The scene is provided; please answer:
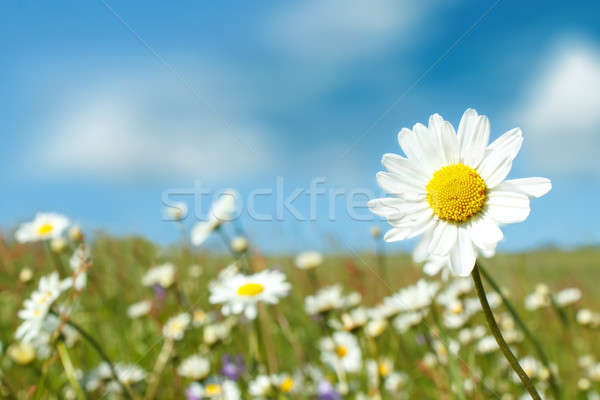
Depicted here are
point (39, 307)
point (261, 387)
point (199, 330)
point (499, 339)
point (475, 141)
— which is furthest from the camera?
point (199, 330)

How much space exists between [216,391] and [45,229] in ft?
4.37

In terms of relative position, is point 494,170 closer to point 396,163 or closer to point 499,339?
point 396,163

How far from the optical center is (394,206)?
109cm

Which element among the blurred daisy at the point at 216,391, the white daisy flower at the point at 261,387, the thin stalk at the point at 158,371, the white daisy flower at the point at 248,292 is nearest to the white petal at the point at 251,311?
the white daisy flower at the point at 248,292

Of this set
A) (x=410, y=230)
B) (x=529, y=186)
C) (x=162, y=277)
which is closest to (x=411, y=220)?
(x=410, y=230)

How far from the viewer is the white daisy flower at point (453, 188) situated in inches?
40.2

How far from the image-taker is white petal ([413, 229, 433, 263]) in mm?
1068

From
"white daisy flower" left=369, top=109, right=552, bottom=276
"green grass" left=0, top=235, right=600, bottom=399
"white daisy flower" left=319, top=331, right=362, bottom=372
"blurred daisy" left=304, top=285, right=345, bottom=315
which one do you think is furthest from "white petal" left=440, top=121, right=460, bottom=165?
"white daisy flower" left=319, top=331, right=362, bottom=372

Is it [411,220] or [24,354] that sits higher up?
[24,354]

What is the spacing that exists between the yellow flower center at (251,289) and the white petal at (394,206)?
102 cm

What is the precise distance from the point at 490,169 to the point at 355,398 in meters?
1.67

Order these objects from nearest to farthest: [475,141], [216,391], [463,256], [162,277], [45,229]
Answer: [463,256]
[475,141]
[216,391]
[45,229]
[162,277]

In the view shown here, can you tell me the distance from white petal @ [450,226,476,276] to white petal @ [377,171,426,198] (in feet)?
0.39

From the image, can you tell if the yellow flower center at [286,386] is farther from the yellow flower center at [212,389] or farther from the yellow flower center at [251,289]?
the yellow flower center at [251,289]
